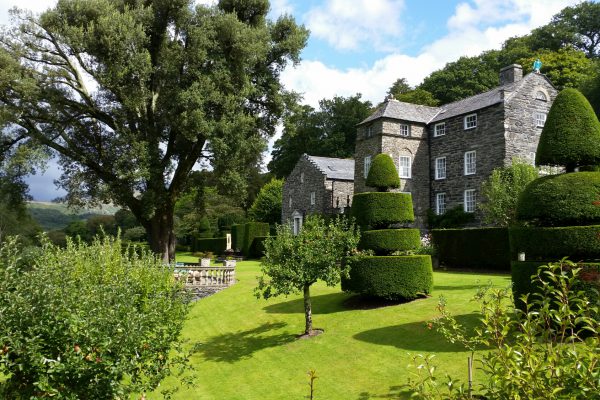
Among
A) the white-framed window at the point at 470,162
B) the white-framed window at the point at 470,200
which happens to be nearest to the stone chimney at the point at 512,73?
the white-framed window at the point at 470,162

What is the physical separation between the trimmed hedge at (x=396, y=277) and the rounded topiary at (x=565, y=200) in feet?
17.9

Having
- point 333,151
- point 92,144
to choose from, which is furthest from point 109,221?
point 92,144

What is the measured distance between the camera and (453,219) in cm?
3597

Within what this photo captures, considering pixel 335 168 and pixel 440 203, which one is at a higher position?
pixel 335 168

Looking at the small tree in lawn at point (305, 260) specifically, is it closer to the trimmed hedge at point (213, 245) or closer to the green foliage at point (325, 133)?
the trimmed hedge at point (213, 245)

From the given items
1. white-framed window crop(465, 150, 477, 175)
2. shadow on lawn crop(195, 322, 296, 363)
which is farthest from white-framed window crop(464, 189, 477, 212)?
shadow on lawn crop(195, 322, 296, 363)

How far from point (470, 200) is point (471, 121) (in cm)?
617

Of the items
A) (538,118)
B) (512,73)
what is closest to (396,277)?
(538,118)

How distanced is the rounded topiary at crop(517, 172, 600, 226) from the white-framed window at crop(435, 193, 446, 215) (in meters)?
26.9

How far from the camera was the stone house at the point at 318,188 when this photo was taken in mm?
44094

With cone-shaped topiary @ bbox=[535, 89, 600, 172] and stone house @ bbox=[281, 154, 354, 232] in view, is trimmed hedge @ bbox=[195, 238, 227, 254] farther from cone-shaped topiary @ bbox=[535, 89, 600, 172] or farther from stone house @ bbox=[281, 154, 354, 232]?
cone-shaped topiary @ bbox=[535, 89, 600, 172]

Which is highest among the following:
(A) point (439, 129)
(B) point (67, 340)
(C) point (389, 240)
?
(A) point (439, 129)

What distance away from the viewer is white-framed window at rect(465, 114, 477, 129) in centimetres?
3576

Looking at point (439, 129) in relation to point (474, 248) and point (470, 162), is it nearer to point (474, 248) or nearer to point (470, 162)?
point (470, 162)
